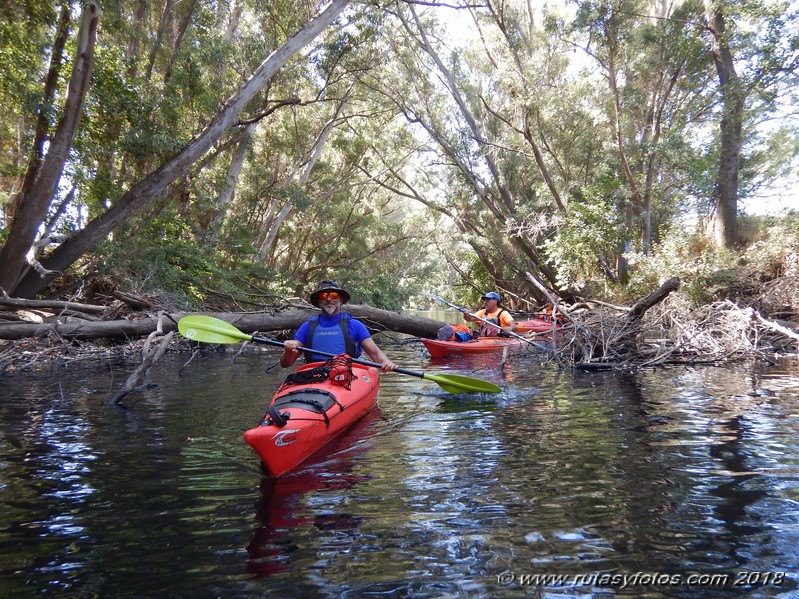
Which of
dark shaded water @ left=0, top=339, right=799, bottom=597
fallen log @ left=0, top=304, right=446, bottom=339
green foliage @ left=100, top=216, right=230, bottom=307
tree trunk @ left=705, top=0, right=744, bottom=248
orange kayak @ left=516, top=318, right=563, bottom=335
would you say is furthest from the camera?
tree trunk @ left=705, top=0, right=744, bottom=248

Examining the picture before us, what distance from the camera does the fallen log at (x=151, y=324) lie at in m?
8.39

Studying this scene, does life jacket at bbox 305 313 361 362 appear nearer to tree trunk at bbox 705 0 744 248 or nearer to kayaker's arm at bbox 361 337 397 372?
kayaker's arm at bbox 361 337 397 372

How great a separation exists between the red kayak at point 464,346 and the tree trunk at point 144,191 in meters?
5.82

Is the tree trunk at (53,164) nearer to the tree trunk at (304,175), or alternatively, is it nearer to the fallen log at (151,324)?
the fallen log at (151,324)

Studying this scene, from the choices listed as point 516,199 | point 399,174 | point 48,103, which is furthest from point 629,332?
point 399,174

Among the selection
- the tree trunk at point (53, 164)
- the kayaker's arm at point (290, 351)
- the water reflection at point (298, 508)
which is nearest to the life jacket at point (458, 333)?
the kayaker's arm at point (290, 351)

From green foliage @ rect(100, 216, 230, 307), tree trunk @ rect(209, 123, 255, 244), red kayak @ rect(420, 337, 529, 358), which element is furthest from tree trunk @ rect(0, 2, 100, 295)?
red kayak @ rect(420, 337, 529, 358)

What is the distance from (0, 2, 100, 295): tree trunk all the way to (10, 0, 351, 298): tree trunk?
0.72m

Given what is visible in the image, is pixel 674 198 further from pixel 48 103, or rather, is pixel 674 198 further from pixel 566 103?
pixel 48 103

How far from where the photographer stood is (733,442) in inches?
166

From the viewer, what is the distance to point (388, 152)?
23.2 m

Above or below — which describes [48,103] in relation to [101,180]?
above

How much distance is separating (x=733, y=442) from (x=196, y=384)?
6325mm

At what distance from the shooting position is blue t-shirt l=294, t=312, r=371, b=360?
5.59 meters
